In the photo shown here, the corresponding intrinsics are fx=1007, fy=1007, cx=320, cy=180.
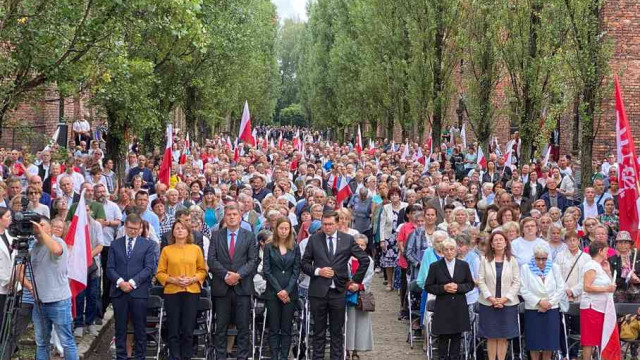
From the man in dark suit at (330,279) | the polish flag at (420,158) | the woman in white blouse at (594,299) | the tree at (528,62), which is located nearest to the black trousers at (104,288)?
the man in dark suit at (330,279)

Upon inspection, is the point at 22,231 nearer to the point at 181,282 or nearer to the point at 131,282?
the point at 131,282

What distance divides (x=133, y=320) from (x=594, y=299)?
5491 millimetres

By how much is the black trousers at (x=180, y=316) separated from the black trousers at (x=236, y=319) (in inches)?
11.8

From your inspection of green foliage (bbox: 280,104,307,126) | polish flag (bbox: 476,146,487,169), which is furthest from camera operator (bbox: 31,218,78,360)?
green foliage (bbox: 280,104,307,126)

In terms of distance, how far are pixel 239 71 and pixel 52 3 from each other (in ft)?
85.6

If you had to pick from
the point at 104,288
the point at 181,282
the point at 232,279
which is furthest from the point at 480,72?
the point at 181,282

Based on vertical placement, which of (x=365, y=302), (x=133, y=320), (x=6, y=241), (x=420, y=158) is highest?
(x=420, y=158)

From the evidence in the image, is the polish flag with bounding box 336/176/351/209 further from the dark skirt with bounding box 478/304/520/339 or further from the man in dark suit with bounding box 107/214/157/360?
the dark skirt with bounding box 478/304/520/339

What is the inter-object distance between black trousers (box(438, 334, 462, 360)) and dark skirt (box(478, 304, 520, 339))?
1.05ft

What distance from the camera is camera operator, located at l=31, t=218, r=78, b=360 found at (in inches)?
428

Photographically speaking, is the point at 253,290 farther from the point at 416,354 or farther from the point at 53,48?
the point at 53,48

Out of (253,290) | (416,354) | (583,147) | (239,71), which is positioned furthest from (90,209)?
(239,71)

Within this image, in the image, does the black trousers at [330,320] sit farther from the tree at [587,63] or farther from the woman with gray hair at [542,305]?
the tree at [587,63]

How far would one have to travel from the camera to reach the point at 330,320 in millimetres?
12180
